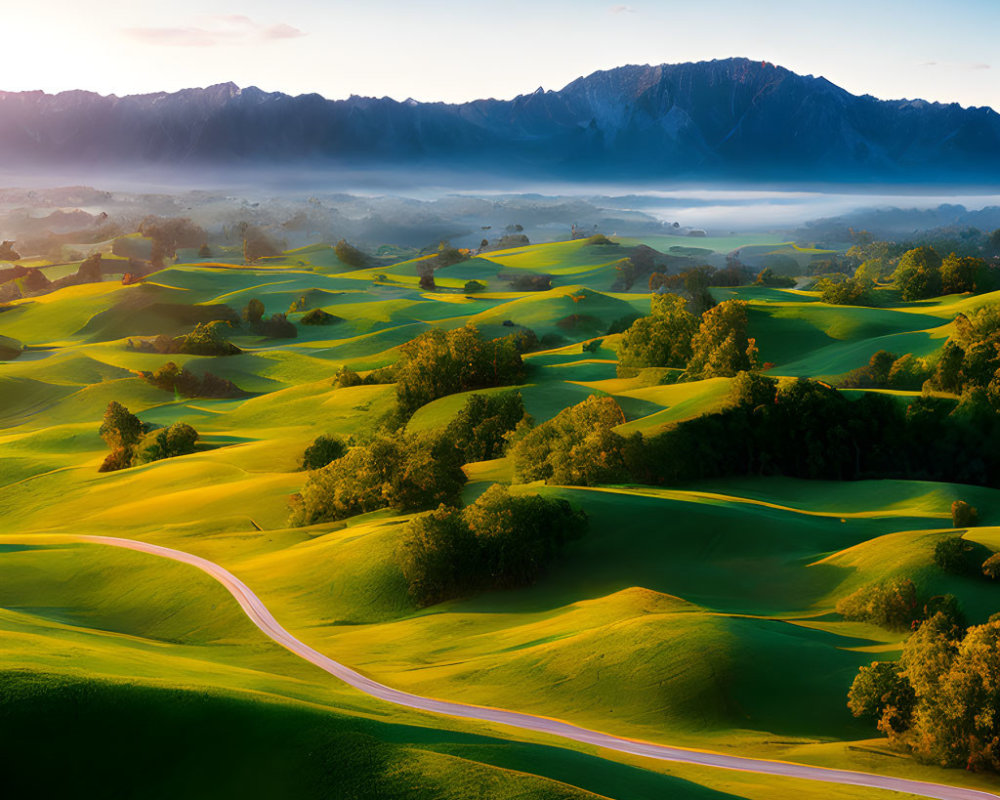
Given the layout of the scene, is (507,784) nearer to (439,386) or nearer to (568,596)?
(568,596)

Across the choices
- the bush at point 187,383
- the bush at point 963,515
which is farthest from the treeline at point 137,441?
the bush at point 963,515

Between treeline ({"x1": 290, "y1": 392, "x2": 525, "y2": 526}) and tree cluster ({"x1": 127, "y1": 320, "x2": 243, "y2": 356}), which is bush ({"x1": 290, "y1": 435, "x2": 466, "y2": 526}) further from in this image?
tree cluster ({"x1": 127, "y1": 320, "x2": 243, "y2": 356})

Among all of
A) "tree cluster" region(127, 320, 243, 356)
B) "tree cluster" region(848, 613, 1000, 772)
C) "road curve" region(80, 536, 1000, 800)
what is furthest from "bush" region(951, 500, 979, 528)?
"tree cluster" region(127, 320, 243, 356)

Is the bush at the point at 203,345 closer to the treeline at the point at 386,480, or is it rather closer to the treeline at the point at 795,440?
the treeline at the point at 386,480

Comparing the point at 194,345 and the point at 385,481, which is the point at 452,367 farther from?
the point at 194,345

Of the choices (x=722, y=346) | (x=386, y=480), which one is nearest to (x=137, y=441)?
(x=386, y=480)

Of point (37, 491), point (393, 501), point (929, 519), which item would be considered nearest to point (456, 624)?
point (393, 501)
